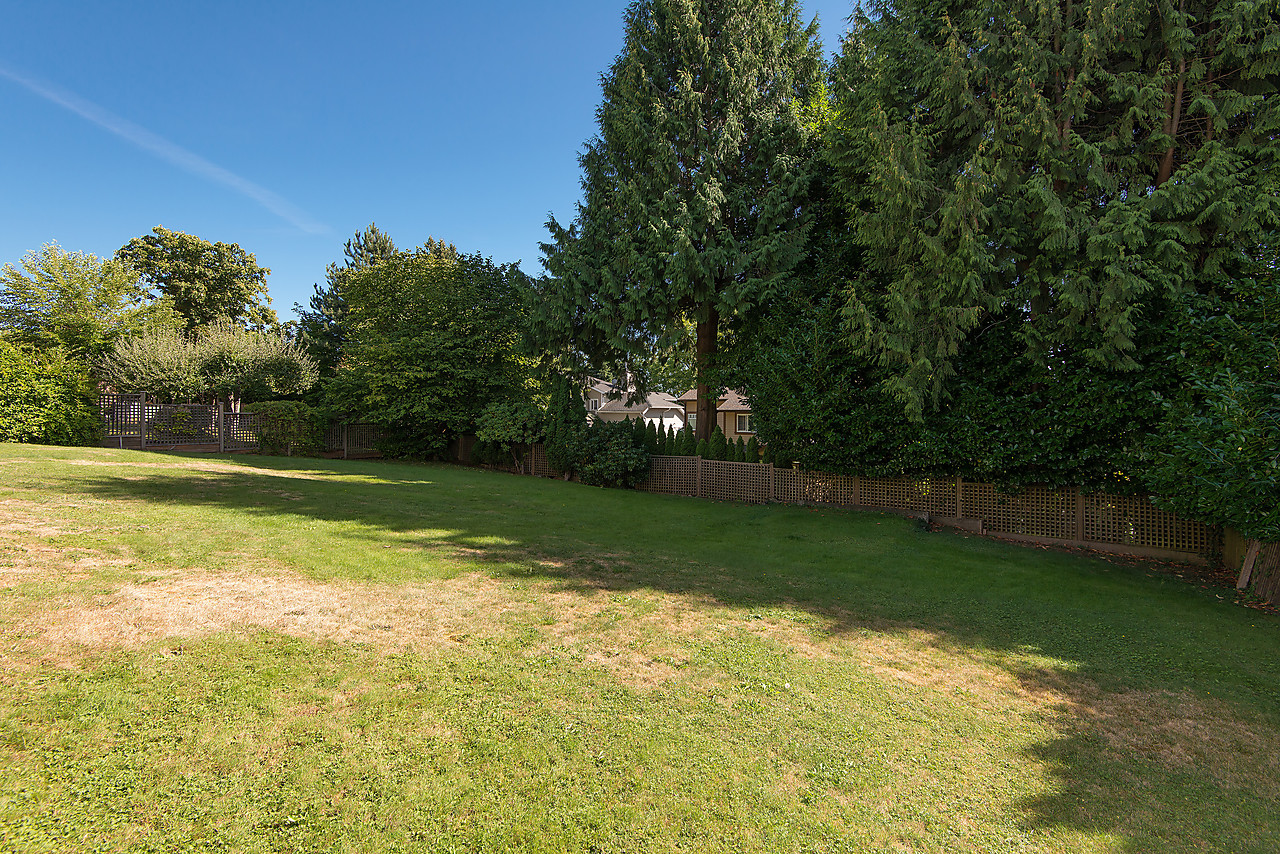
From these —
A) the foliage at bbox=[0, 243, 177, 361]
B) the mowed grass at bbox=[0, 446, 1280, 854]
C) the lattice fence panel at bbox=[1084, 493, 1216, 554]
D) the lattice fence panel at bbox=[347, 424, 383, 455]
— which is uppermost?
the foliage at bbox=[0, 243, 177, 361]

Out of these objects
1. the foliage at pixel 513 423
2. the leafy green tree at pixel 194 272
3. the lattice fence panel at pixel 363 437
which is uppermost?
the leafy green tree at pixel 194 272

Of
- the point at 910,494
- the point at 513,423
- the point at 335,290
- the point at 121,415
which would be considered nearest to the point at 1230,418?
the point at 910,494

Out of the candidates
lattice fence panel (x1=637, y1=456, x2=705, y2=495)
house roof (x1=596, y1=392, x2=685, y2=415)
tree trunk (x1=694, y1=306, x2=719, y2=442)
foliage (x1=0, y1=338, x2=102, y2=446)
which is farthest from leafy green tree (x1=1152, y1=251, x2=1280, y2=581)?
house roof (x1=596, y1=392, x2=685, y2=415)

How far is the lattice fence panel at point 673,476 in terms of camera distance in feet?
49.5

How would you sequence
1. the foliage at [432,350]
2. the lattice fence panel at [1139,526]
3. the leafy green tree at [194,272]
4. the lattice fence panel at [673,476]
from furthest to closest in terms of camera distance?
the leafy green tree at [194,272]
the foliage at [432,350]
the lattice fence panel at [673,476]
the lattice fence panel at [1139,526]

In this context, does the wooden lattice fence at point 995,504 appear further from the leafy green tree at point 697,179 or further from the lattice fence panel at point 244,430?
the lattice fence panel at point 244,430

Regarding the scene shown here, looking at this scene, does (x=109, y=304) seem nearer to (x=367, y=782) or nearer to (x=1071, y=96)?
(x=367, y=782)

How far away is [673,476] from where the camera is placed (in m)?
15.4

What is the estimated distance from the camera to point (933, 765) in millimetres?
3049

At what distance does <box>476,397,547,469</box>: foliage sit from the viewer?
18.7 metres

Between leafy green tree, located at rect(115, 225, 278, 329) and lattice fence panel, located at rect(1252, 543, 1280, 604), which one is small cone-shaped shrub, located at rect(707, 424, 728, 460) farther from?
leafy green tree, located at rect(115, 225, 278, 329)

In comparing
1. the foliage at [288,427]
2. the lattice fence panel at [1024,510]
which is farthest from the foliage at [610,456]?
the foliage at [288,427]

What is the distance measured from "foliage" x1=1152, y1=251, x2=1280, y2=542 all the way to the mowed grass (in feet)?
4.27

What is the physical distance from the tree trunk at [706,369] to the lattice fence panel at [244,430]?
1739 centimetres
